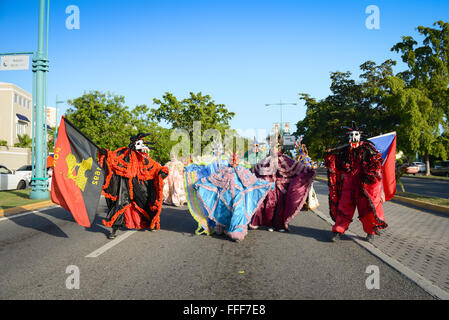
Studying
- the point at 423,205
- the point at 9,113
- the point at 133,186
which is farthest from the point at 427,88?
the point at 9,113

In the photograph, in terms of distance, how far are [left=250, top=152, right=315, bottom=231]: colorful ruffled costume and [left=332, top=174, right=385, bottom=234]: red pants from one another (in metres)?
0.96

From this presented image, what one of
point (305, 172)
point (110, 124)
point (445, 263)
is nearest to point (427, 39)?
point (110, 124)

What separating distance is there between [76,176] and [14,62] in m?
9.26

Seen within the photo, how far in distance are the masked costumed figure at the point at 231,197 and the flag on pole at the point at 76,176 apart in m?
2.05

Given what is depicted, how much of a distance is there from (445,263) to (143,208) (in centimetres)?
559

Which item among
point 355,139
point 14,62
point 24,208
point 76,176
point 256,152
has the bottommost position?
point 24,208

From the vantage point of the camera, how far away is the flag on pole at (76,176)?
7074 millimetres

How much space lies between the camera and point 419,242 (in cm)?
706

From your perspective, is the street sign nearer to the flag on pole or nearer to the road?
the flag on pole

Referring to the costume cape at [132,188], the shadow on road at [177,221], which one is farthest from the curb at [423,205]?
the costume cape at [132,188]

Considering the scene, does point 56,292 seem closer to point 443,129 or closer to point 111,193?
point 111,193

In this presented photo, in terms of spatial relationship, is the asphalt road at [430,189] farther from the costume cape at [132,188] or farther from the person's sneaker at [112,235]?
the person's sneaker at [112,235]

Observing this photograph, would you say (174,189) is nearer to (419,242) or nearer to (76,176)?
(76,176)

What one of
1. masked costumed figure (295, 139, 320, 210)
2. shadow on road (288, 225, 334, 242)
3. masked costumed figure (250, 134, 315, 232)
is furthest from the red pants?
masked costumed figure (295, 139, 320, 210)
